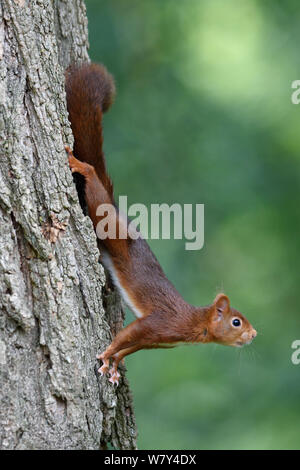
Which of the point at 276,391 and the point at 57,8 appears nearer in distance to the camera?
the point at 57,8

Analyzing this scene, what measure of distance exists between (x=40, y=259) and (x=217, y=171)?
274cm

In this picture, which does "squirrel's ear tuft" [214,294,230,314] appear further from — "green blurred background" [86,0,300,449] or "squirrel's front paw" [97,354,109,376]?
"green blurred background" [86,0,300,449]

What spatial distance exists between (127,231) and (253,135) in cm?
217

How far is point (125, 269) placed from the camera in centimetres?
294

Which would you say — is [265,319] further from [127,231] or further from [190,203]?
[127,231]

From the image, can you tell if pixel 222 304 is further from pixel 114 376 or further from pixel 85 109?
pixel 85 109

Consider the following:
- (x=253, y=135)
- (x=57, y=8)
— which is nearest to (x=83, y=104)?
(x=57, y=8)

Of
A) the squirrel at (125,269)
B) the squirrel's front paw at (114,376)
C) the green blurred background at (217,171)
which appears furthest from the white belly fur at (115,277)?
the green blurred background at (217,171)

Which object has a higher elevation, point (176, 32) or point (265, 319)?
point (176, 32)

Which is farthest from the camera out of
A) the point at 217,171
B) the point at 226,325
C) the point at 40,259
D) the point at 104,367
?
the point at 217,171

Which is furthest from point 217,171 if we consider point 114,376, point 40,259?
point 40,259

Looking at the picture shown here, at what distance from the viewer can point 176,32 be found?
204 inches

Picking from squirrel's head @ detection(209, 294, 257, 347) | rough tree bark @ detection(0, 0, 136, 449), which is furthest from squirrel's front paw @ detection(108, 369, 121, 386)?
squirrel's head @ detection(209, 294, 257, 347)
